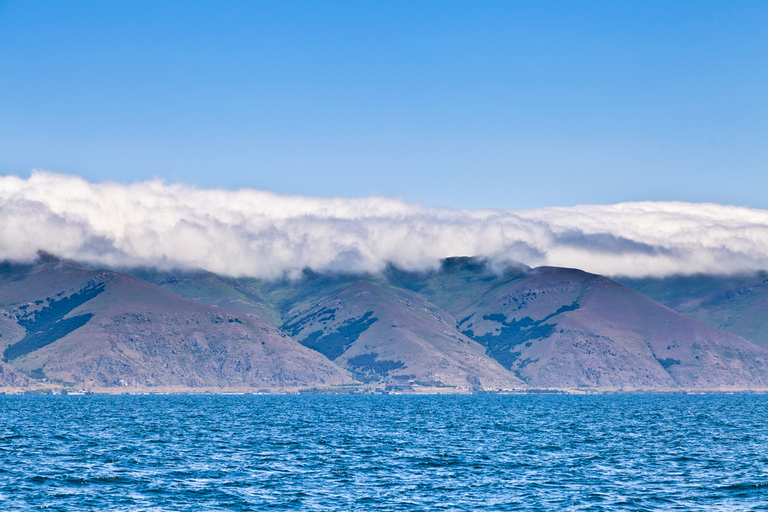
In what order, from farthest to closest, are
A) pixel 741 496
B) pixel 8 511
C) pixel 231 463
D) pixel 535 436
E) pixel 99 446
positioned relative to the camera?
pixel 535 436 → pixel 99 446 → pixel 231 463 → pixel 741 496 → pixel 8 511

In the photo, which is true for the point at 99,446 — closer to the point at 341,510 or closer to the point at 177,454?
the point at 177,454

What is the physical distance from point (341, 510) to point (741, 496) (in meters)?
44.3

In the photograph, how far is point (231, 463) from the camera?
412 feet

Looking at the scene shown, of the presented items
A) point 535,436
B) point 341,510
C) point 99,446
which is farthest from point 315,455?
point 535,436

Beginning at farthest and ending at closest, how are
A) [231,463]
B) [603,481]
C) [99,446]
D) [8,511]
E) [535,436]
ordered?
1. [535,436]
2. [99,446]
3. [231,463]
4. [603,481]
5. [8,511]

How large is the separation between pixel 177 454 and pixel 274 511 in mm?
54282

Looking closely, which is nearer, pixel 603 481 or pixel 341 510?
pixel 341 510

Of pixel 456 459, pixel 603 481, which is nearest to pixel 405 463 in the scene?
pixel 456 459

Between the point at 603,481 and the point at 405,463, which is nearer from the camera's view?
the point at 603,481

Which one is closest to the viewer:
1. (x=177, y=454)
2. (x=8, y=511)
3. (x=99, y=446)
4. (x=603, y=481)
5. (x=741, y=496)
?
(x=8, y=511)

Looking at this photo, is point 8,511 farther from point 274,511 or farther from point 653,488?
point 653,488

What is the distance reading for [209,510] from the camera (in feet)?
289

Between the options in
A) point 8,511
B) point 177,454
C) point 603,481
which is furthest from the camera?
point 177,454

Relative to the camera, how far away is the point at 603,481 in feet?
356
